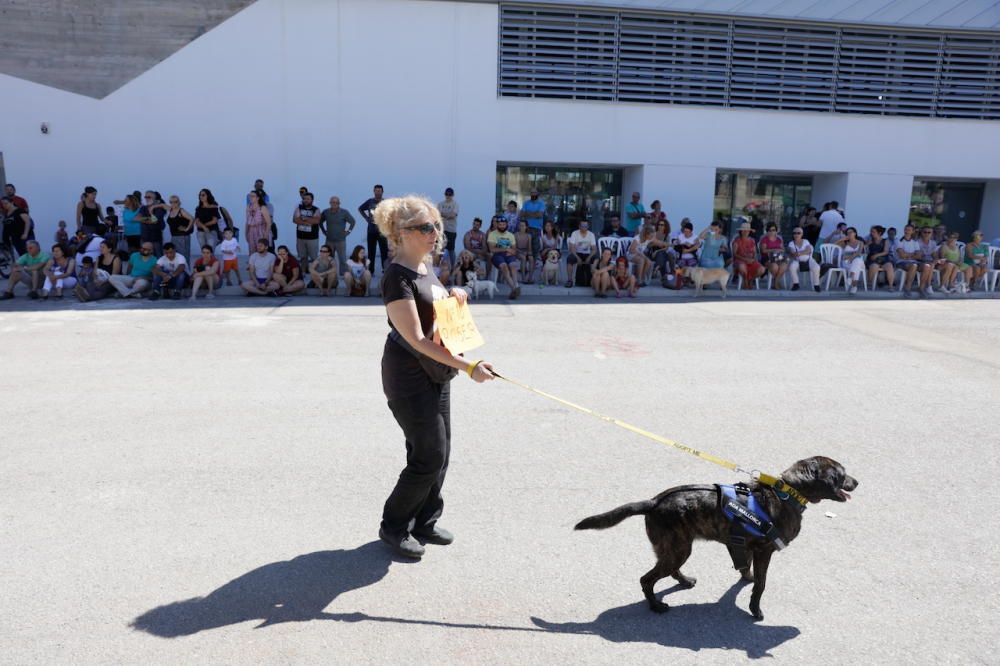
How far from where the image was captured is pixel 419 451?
3570 millimetres

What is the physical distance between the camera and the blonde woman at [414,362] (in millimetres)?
3404

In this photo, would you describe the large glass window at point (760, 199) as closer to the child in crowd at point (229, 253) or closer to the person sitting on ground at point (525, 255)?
the person sitting on ground at point (525, 255)

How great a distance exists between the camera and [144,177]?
15.6 metres

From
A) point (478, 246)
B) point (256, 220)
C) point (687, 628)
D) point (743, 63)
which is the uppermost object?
point (743, 63)

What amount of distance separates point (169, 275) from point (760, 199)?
13.3m

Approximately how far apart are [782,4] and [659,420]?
1398 centimetres

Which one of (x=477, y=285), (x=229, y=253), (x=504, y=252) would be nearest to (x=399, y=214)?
(x=477, y=285)

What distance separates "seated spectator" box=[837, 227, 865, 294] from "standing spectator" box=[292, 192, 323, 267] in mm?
9944

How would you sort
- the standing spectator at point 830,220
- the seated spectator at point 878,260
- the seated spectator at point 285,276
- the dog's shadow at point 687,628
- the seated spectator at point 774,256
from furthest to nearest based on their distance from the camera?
the standing spectator at point 830,220 → the seated spectator at point 878,260 → the seated spectator at point 774,256 → the seated spectator at point 285,276 → the dog's shadow at point 687,628

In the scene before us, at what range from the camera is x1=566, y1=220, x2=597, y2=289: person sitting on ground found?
14.2m

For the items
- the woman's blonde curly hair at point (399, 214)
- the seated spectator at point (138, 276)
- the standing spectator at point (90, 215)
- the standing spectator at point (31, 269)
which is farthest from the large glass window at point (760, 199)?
the woman's blonde curly hair at point (399, 214)

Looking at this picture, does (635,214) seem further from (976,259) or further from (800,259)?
(976,259)

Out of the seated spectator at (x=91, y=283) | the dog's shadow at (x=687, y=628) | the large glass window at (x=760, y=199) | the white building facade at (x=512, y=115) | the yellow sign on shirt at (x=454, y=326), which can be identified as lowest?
the dog's shadow at (x=687, y=628)

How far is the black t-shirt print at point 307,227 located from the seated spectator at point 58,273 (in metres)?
3.73
